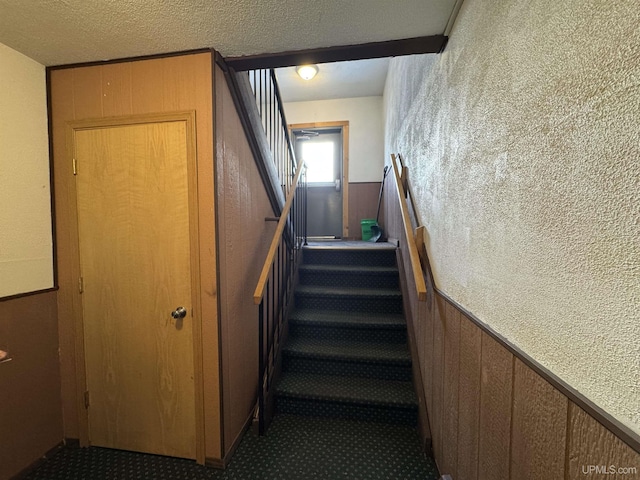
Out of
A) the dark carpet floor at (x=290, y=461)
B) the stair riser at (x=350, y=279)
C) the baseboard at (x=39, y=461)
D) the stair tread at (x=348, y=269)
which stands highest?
the stair tread at (x=348, y=269)

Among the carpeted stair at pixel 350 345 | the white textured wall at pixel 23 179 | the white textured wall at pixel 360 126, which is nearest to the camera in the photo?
the white textured wall at pixel 23 179

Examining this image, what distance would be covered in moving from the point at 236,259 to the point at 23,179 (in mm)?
1159

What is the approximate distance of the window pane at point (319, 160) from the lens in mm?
4520

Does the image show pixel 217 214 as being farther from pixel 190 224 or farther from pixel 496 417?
pixel 496 417

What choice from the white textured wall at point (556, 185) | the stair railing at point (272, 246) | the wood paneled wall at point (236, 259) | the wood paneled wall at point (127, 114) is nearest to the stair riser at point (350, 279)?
the stair railing at point (272, 246)

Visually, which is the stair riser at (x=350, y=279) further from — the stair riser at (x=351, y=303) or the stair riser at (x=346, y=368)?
the stair riser at (x=346, y=368)

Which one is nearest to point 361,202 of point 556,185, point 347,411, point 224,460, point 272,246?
point 272,246

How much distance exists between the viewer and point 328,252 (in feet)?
9.22

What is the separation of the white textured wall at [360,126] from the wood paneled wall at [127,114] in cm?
310

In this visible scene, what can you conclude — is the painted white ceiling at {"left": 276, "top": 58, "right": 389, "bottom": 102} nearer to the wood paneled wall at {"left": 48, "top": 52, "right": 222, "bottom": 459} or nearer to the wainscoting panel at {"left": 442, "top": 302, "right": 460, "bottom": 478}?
the wood paneled wall at {"left": 48, "top": 52, "right": 222, "bottom": 459}

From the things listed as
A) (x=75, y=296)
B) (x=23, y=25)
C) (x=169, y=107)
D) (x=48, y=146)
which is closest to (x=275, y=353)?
(x=75, y=296)

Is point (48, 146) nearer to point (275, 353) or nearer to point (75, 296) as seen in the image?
point (75, 296)

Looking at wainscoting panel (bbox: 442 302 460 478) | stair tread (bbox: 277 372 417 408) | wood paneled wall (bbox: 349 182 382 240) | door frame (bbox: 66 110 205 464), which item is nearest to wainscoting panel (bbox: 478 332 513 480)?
wainscoting panel (bbox: 442 302 460 478)

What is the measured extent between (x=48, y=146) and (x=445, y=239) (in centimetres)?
223
